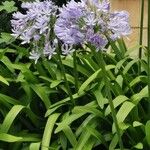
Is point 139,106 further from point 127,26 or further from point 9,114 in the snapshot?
point 127,26

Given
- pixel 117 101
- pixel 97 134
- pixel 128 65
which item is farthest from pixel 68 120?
pixel 128 65

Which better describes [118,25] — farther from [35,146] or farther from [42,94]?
[42,94]

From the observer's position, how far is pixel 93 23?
2.33 meters

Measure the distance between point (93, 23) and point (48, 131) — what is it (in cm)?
101

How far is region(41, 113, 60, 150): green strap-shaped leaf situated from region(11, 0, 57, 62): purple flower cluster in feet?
1.85

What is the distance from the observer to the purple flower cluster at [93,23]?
2.35 m

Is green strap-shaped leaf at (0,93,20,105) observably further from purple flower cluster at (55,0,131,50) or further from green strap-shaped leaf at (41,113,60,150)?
purple flower cluster at (55,0,131,50)

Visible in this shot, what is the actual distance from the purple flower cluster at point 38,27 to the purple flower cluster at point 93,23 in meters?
0.25

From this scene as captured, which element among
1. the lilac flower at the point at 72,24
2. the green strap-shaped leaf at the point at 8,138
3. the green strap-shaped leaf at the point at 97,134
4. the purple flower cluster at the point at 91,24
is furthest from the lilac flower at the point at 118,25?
the green strap-shaped leaf at the point at 8,138

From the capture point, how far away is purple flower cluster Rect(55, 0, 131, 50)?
7.71ft

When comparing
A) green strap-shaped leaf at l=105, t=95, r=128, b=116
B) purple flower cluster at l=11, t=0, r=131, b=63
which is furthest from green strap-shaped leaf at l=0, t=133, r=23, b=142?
purple flower cluster at l=11, t=0, r=131, b=63

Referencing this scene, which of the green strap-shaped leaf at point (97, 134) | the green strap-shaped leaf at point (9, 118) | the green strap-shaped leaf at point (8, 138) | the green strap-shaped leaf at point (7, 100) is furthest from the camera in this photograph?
the green strap-shaped leaf at point (7, 100)

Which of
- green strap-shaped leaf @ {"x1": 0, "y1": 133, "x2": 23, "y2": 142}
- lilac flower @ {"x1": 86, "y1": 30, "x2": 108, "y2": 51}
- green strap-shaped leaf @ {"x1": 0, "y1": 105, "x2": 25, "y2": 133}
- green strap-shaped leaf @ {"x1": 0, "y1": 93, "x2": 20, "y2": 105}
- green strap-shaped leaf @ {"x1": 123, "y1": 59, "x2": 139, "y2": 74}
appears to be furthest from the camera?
green strap-shaped leaf @ {"x1": 123, "y1": 59, "x2": 139, "y2": 74}

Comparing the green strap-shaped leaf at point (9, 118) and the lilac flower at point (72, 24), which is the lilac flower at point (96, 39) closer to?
the lilac flower at point (72, 24)
